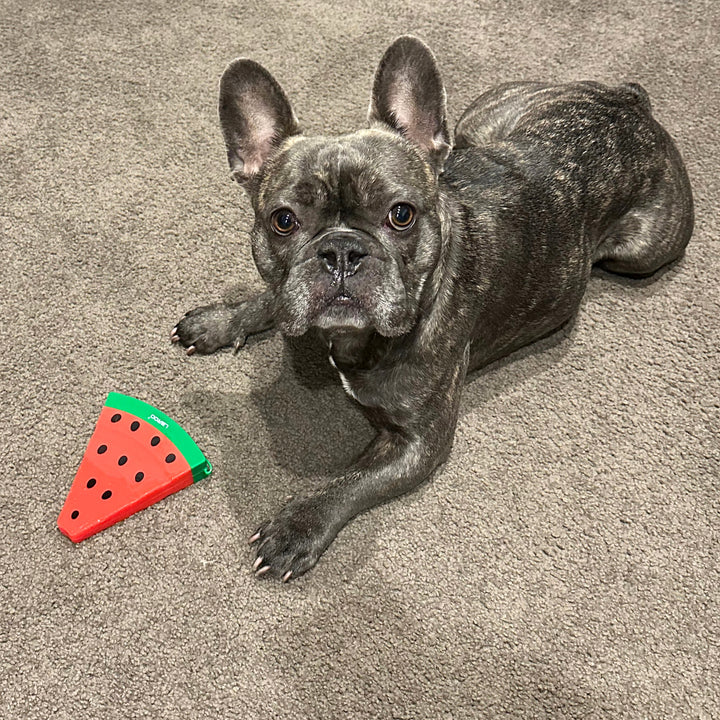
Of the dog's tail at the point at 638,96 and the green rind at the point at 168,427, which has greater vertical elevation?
the dog's tail at the point at 638,96

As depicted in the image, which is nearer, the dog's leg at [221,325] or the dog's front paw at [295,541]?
the dog's front paw at [295,541]

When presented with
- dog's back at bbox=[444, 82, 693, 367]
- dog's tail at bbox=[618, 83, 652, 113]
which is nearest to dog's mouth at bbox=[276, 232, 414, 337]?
dog's back at bbox=[444, 82, 693, 367]

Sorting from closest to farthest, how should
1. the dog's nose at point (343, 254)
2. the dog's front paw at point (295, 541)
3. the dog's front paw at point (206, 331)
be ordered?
the dog's nose at point (343, 254) < the dog's front paw at point (295, 541) < the dog's front paw at point (206, 331)

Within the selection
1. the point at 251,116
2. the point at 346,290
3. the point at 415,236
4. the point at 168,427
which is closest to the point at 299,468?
the point at 168,427

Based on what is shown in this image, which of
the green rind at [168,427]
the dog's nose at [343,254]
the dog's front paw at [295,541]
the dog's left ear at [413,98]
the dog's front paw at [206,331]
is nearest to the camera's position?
the dog's nose at [343,254]

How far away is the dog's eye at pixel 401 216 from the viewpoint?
Result: 197cm

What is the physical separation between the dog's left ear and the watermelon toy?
1077 millimetres

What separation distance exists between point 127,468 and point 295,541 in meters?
0.54

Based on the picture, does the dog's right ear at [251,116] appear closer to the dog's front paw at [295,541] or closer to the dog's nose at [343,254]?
the dog's nose at [343,254]

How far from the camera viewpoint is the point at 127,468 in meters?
2.30

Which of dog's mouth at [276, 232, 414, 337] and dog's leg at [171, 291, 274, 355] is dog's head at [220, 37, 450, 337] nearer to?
dog's mouth at [276, 232, 414, 337]

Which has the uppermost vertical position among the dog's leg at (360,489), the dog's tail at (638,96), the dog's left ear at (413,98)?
the dog's left ear at (413,98)

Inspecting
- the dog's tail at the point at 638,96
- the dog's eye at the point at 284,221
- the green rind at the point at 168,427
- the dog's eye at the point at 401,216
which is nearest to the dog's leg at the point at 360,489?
the green rind at the point at 168,427

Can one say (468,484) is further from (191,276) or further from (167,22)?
(167,22)
